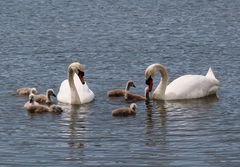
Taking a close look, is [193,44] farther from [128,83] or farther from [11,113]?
[11,113]

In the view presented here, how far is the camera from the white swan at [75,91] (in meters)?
22.0

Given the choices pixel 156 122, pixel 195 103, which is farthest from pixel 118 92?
pixel 156 122

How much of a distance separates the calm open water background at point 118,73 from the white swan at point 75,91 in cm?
24

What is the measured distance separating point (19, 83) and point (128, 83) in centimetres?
294

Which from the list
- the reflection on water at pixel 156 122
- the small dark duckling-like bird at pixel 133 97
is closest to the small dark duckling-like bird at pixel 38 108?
the small dark duckling-like bird at pixel 133 97

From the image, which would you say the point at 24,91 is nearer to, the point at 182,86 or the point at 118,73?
the point at 118,73

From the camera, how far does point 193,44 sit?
97.2ft

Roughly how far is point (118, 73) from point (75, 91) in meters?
2.94

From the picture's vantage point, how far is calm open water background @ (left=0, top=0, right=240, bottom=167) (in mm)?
17219

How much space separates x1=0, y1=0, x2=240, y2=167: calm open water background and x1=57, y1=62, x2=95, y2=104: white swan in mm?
238

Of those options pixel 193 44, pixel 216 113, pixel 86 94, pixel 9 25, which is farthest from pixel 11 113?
pixel 9 25

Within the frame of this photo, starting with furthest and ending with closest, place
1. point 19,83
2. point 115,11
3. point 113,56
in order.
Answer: point 115,11
point 113,56
point 19,83

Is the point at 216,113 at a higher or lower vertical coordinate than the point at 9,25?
lower

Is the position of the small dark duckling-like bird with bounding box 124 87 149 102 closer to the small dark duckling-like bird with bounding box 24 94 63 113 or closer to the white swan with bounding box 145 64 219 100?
the white swan with bounding box 145 64 219 100
